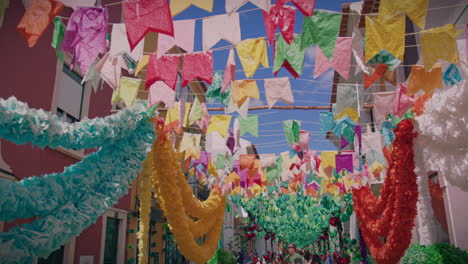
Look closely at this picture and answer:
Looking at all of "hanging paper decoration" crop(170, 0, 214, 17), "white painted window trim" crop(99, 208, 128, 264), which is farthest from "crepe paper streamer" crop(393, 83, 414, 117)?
"white painted window trim" crop(99, 208, 128, 264)

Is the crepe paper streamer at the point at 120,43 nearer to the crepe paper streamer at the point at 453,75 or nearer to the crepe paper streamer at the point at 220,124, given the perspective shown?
the crepe paper streamer at the point at 220,124

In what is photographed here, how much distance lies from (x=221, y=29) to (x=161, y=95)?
167 cm

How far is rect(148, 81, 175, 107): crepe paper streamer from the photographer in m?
5.71

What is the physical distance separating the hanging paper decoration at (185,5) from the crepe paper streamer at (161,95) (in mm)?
1766

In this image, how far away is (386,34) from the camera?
4363 mm

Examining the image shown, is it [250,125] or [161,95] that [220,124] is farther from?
[161,95]

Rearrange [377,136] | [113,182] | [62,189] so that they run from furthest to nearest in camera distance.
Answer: [377,136]
[113,182]
[62,189]

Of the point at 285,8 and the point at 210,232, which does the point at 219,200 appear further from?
the point at 285,8

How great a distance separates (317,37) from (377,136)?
605 cm

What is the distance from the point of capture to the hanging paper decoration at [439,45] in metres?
4.60

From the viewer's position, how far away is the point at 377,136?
9.54 metres

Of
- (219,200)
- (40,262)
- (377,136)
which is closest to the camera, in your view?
(40,262)

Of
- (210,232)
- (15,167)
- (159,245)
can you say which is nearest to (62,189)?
(15,167)

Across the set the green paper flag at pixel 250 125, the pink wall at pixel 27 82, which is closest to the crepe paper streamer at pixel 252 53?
the green paper flag at pixel 250 125
